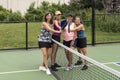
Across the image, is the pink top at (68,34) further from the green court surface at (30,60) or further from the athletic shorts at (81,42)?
the green court surface at (30,60)

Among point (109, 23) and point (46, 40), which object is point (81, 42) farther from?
point (109, 23)

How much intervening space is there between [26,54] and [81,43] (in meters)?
3.26

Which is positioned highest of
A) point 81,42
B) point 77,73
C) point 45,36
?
point 45,36

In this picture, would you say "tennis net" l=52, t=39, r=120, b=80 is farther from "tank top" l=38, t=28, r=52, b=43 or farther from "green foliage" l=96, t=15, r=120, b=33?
"green foliage" l=96, t=15, r=120, b=33

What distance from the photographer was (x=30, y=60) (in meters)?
10.7

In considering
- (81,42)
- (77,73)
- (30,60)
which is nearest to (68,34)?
(81,42)

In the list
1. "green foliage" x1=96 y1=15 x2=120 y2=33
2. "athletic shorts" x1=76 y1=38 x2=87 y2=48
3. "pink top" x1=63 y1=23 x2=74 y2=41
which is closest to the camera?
"pink top" x1=63 y1=23 x2=74 y2=41

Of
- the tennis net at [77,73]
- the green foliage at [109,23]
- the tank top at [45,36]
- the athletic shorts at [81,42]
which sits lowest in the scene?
the tennis net at [77,73]

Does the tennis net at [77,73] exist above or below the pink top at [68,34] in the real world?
below

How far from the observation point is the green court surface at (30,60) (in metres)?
8.72

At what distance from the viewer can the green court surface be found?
8.72 m

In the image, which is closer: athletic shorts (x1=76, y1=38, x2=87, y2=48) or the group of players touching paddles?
the group of players touching paddles

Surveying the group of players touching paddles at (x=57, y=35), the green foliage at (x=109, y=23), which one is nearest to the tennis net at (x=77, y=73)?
the group of players touching paddles at (x=57, y=35)

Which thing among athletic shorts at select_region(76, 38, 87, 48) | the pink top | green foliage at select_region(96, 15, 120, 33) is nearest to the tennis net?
the pink top
